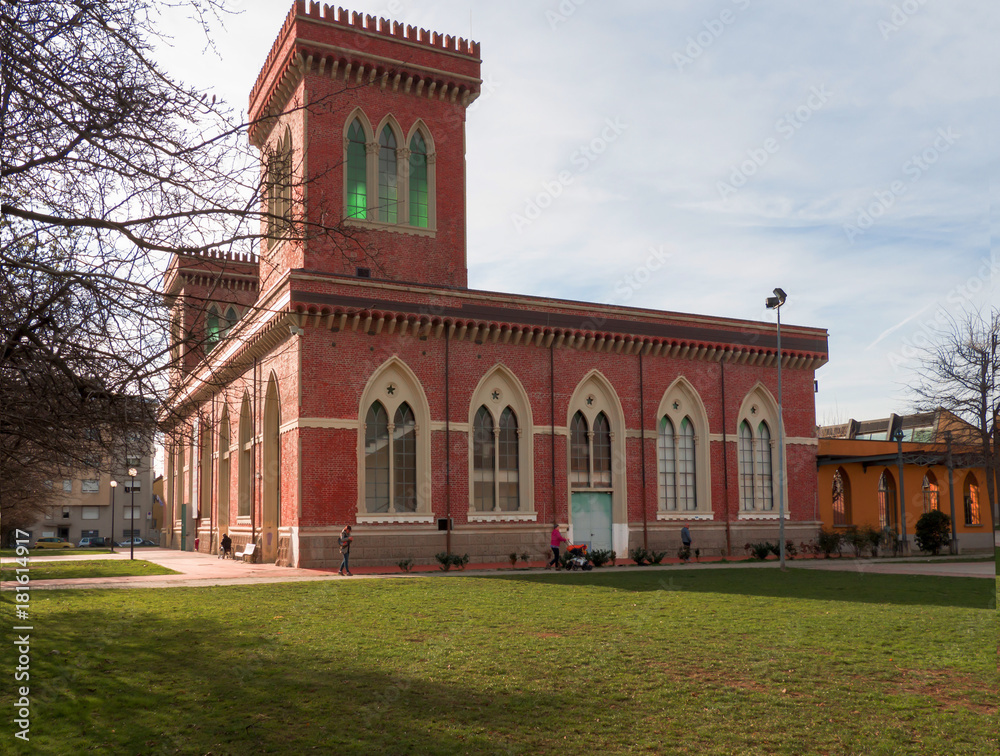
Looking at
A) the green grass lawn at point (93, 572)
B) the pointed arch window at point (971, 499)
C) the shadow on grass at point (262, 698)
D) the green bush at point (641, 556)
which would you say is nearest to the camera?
the shadow on grass at point (262, 698)

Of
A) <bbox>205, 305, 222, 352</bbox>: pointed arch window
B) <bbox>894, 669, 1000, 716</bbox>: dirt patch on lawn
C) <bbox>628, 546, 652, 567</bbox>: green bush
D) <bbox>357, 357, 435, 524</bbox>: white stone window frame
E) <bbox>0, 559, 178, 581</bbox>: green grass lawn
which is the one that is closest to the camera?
<bbox>205, 305, 222, 352</bbox>: pointed arch window

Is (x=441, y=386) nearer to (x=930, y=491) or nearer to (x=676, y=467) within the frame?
(x=676, y=467)

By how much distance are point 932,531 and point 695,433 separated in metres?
12.0

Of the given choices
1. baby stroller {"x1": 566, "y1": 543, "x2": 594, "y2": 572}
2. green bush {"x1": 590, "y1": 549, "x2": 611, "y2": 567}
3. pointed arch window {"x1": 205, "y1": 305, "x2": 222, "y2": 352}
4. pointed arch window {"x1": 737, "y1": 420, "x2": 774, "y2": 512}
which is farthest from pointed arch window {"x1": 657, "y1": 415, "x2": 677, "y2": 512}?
pointed arch window {"x1": 205, "y1": 305, "x2": 222, "y2": 352}

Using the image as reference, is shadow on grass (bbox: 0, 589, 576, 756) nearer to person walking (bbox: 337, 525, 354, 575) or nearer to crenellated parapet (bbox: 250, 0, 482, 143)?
person walking (bbox: 337, 525, 354, 575)

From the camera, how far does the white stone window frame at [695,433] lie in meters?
35.2

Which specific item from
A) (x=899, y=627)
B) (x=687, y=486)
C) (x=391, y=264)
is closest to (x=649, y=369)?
(x=687, y=486)

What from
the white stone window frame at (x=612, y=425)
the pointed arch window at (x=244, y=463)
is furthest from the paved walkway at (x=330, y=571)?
the pointed arch window at (x=244, y=463)

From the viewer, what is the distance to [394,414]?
98.7 ft

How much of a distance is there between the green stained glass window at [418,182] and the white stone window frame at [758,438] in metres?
15.9

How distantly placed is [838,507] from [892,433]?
21.1 m

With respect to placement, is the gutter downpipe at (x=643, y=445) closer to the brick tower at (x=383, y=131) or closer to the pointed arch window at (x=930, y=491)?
the brick tower at (x=383, y=131)

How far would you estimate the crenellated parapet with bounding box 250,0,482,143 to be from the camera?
31.7 m

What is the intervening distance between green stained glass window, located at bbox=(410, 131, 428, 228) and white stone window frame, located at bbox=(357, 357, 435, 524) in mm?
6724
